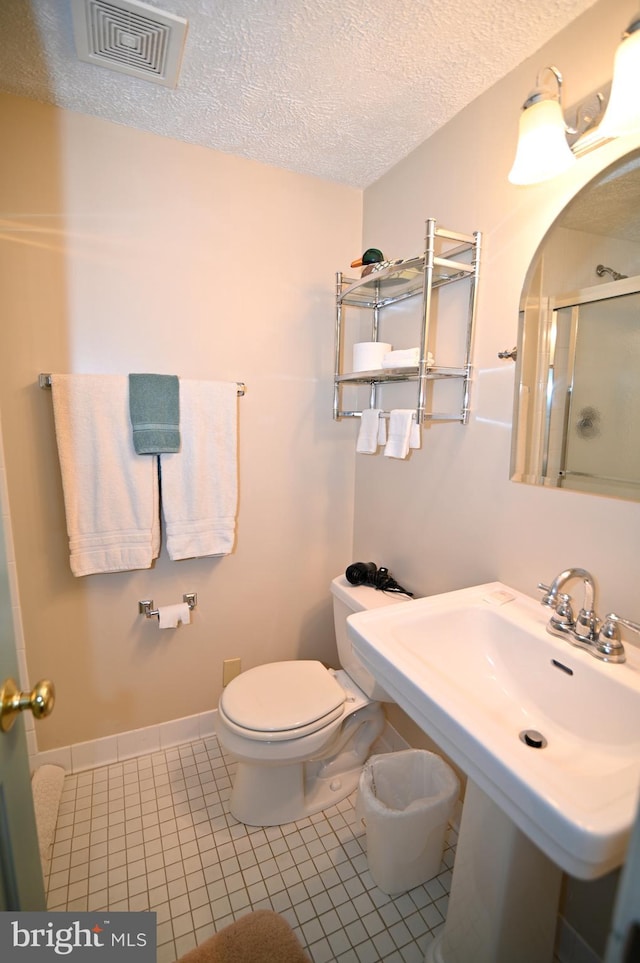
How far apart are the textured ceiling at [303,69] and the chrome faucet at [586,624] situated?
4.23ft

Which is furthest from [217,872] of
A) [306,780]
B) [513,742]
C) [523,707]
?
[513,742]

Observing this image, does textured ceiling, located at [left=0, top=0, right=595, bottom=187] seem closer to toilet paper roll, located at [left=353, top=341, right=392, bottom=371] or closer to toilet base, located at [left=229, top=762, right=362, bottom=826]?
toilet paper roll, located at [left=353, top=341, right=392, bottom=371]

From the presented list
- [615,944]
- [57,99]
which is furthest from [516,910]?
[57,99]

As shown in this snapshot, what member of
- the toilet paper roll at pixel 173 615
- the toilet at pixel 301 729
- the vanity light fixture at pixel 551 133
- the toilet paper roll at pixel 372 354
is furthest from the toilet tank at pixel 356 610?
the vanity light fixture at pixel 551 133

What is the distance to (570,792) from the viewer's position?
58cm

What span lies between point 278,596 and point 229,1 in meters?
1.89

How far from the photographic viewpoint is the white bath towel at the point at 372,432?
64.1 inches

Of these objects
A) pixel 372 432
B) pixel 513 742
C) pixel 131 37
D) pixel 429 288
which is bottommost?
pixel 513 742

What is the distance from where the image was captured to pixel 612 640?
901mm

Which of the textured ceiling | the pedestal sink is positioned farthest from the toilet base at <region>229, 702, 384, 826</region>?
the textured ceiling

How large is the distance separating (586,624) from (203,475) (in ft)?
4.26

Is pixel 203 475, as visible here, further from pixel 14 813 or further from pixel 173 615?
pixel 14 813

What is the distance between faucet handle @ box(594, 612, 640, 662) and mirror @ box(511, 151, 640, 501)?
27cm

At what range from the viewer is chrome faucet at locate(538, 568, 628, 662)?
897mm
